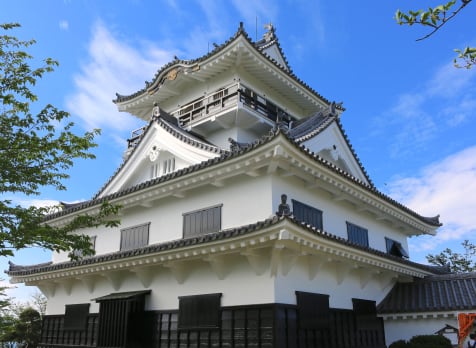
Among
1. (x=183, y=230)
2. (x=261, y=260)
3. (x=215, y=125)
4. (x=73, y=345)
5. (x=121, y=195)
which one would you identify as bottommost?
(x=73, y=345)

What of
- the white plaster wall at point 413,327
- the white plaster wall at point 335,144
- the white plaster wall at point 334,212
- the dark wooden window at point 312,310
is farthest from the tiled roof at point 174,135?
the white plaster wall at point 413,327

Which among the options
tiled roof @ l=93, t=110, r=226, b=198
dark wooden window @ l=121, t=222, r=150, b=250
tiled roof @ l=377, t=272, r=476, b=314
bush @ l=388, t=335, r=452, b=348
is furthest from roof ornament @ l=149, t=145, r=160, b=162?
bush @ l=388, t=335, r=452, b=348

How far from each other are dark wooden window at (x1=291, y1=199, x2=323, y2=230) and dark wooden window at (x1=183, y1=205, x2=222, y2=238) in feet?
7.38

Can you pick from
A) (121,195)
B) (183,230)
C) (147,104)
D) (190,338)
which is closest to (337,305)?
(190,338)

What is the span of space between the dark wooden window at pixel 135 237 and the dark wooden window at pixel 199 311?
330cm

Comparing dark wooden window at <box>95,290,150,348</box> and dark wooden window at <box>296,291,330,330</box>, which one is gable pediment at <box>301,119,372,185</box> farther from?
dark wooden window at <box>95,290,150,348</box>

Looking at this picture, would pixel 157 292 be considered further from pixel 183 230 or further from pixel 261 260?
pixel 261 260

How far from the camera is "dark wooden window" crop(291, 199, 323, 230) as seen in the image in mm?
11352

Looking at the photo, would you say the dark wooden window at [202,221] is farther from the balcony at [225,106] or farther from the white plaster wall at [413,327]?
the white plaster wall at [413,327]

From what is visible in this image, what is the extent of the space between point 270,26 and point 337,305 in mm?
15747

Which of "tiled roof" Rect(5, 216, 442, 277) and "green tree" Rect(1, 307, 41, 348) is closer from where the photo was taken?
"tiled roof" Rect(5, 216, 442, 277)

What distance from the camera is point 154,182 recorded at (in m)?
12.3

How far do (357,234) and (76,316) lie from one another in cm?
1066

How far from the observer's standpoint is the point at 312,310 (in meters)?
10.3
